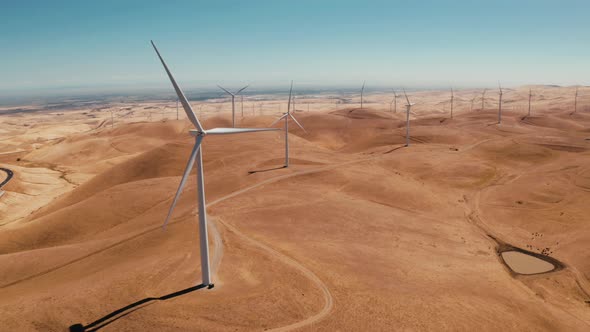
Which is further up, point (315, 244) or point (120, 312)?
point (120, 312)

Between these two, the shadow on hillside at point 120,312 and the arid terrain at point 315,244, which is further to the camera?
the arid terrain at point 315,244

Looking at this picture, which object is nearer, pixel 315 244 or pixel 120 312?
pixel 120 312

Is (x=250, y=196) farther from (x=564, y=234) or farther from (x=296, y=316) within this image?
(x=564, y=234)

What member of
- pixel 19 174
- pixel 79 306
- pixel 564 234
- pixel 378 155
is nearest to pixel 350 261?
pixel 79 306

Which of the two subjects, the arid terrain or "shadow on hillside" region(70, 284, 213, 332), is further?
the arid terrain
